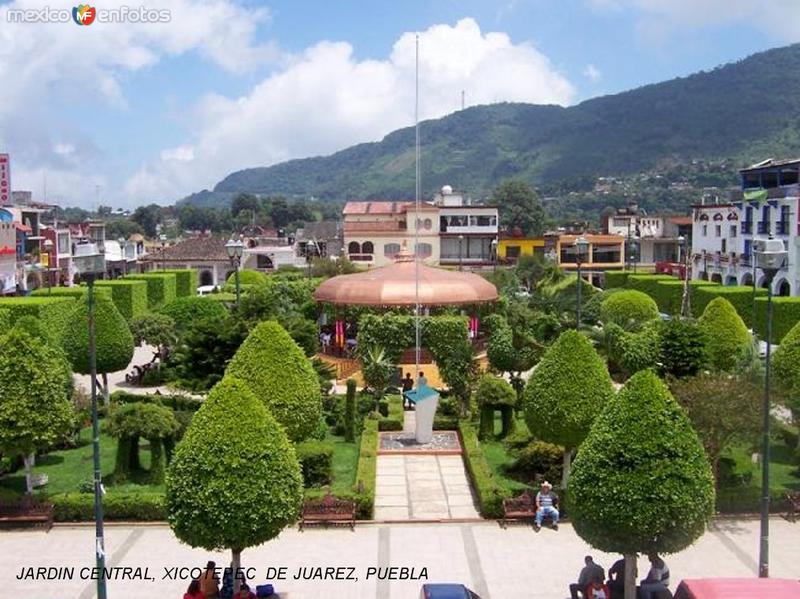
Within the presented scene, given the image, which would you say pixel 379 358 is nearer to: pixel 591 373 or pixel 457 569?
pixel 591 373

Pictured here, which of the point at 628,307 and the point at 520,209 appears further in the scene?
the point at 520,209

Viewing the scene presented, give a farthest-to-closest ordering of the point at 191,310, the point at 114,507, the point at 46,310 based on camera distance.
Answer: the point at 191,310, the point at 46,310, the point at 114,507

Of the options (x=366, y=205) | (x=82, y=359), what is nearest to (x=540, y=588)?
(x=82, y=359)

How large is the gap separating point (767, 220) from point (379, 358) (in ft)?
110

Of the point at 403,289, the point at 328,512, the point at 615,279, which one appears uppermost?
the point at 403,289

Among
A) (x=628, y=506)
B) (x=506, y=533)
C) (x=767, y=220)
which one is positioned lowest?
(x=506, y=533)

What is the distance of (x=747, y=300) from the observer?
4400 cm

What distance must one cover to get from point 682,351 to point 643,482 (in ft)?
45.1

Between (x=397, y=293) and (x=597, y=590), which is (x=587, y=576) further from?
(x=397, y=293)

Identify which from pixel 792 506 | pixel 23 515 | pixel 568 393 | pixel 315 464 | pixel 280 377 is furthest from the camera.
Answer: pixel 315 464

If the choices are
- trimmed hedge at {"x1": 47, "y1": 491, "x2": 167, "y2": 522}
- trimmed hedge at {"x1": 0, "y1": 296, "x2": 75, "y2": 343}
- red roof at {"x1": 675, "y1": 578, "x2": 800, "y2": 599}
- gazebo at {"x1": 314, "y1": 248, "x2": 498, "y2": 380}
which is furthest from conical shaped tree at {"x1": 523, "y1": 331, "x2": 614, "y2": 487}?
trimmed hedge at {"x1": 0, "y1": 296, "x2": 75, "y2": 343}

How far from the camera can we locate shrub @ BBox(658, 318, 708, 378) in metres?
26.2

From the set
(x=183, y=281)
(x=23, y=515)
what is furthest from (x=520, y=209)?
(x=23, y=515)

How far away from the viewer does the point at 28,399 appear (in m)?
19.4
